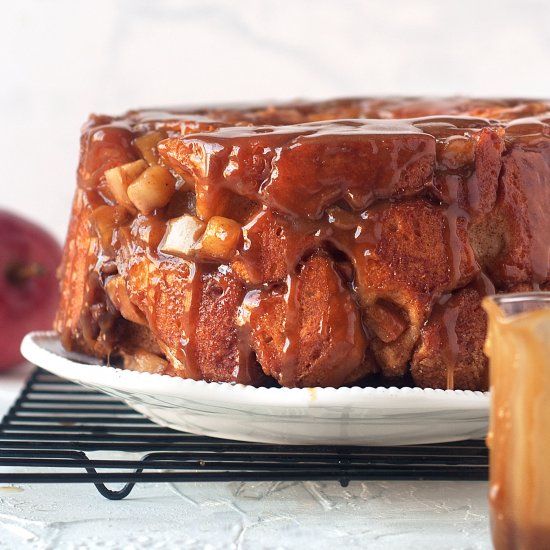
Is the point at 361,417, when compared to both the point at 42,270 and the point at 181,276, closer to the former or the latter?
the point at 181,276

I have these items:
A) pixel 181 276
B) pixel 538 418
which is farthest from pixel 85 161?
pixel 538 418

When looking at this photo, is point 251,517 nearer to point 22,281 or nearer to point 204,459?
point 204,459

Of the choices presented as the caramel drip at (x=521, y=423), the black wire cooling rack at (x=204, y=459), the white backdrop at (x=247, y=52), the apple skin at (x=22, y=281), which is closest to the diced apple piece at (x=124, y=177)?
the black wire cooling rack at (x=204, y=459)

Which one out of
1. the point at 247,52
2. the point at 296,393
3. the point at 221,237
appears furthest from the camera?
the point at 247,52

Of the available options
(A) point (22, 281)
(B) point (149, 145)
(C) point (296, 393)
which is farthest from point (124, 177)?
(A) point (22, 281)

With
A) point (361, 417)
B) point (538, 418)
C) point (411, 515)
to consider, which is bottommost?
point (411, 515)
